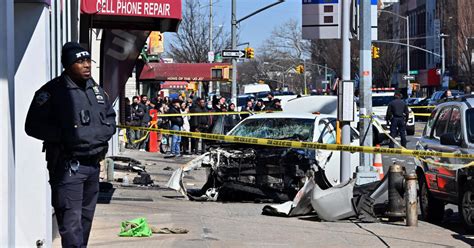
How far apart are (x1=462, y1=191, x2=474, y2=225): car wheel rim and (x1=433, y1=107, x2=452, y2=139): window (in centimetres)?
164

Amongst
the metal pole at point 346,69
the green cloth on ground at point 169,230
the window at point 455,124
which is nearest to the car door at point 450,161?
the window at point 455,124

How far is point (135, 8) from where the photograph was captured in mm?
12188

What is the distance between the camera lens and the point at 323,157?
14.1 metres

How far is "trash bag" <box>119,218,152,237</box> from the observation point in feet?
32.2

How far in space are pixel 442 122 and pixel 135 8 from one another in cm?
451

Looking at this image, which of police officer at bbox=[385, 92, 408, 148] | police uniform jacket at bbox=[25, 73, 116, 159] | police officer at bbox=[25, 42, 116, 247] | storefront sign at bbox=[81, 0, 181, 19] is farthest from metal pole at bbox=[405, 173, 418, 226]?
police officer at bbox=[385, 92, 408, 148]

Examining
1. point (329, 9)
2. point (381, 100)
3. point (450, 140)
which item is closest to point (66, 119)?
point (450, 140)

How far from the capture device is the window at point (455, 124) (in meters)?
11.3

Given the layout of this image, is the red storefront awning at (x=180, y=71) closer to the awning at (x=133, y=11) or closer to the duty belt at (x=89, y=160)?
the awning at (x=133, y=11)

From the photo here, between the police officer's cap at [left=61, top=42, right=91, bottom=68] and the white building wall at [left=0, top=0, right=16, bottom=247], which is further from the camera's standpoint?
the police officer's cap at [left=61, top=42, right=91, bottom=68]

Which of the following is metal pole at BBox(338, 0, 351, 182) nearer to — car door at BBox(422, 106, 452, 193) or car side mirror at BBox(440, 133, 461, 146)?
car door at BBox(422, 106, 452, 193)

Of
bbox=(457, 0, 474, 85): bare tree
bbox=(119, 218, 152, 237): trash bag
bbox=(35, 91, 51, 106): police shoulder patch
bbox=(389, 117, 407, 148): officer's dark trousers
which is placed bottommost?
bbox=(119, 218, 152, 237): trash bag

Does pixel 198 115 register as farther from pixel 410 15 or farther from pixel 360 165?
pixel 410 15

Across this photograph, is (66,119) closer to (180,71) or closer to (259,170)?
(259,170)
